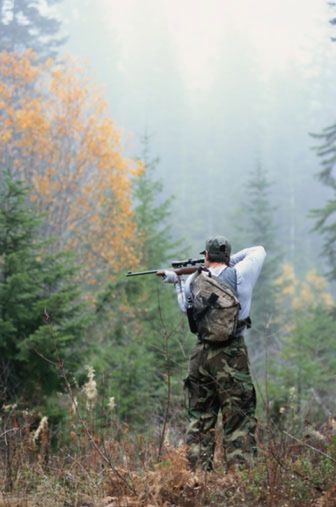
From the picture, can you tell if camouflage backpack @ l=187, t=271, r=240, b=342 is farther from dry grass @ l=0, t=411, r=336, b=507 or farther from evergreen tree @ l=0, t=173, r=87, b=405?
evergreen tree @ l=0, t=173, r=87, b=405

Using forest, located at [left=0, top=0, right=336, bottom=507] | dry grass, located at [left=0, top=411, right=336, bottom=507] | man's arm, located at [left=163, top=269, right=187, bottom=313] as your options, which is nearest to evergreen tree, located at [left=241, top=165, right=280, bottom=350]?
forest, located at [left=0, top=0, right=336, bottom=507]

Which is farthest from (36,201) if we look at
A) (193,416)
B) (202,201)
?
(202,201)

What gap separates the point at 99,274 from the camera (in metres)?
22.5

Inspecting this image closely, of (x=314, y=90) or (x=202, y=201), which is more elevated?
(x=314, y=90)

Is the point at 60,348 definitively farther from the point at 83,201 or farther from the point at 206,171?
the point at 206,171

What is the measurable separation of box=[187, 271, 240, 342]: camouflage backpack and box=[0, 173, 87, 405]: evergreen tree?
321 centimetres

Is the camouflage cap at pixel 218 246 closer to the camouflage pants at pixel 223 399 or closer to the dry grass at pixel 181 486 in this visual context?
the camouflage pants at pixel 223 399

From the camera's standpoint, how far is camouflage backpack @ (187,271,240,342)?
517cm

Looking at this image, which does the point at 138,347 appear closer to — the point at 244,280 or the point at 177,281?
the point at 177,281

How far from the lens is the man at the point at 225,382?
5.16 m

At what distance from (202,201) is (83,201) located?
2222 inches

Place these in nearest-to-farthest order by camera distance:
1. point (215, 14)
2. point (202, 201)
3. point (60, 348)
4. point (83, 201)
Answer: point (60, 348) → point (83, 201) → point (202, 201) → point (215, 14)

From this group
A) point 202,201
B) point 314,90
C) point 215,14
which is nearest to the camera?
point 202,201

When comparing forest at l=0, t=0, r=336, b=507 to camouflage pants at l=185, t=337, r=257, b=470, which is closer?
forest at l=0, t=0, r=336, b=507
